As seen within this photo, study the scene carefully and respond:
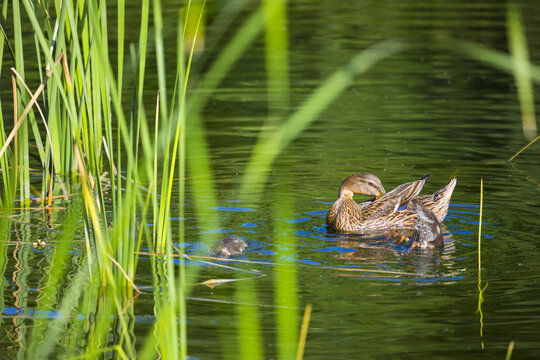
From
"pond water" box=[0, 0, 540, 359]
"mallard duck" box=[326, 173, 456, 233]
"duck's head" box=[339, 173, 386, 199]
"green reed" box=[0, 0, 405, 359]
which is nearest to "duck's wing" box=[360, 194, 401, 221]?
"mallard duck" box=[326, 173, 456, 233]

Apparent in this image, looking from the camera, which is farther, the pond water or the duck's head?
the duck's head

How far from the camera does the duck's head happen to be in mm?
7254

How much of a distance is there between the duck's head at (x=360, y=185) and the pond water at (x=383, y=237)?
29cm

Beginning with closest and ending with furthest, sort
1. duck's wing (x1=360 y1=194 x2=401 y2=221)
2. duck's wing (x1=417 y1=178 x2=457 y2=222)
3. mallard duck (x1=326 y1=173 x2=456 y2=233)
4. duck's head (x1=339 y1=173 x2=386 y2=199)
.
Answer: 1. duck's wing (x1=417 y1=178 x2=457 y2=222)
2. mallard duck (x1=326 y1=173 x2=456 y2=233)
3. duck's wing (x1=360 y1=194 x2=401 y2=221)
4. duck's head (x1=339 y1=173 x2=386 y2=199)

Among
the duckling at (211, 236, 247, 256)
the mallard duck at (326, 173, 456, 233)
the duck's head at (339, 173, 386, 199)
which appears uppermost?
the duck's head at (339, 173, 386, 199)

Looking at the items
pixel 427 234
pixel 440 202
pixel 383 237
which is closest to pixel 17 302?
pixel 427 234

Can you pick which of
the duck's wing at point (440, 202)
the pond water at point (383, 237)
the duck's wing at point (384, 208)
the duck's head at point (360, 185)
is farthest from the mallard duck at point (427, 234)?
the duck's head at point (360, 185)

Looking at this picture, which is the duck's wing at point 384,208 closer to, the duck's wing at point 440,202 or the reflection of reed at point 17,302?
the duck's wing at point 440,202

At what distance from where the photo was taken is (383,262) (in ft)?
19.1

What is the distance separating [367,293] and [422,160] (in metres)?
3.70

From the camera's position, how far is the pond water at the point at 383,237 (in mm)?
4586

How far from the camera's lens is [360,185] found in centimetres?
726

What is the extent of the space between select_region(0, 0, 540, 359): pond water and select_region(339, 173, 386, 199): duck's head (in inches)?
11.3

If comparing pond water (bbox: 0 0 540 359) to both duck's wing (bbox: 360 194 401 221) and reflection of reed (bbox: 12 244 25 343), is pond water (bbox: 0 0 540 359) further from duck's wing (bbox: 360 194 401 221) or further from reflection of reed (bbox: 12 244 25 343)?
duck's wing (bbox: 360 194 401 221)
